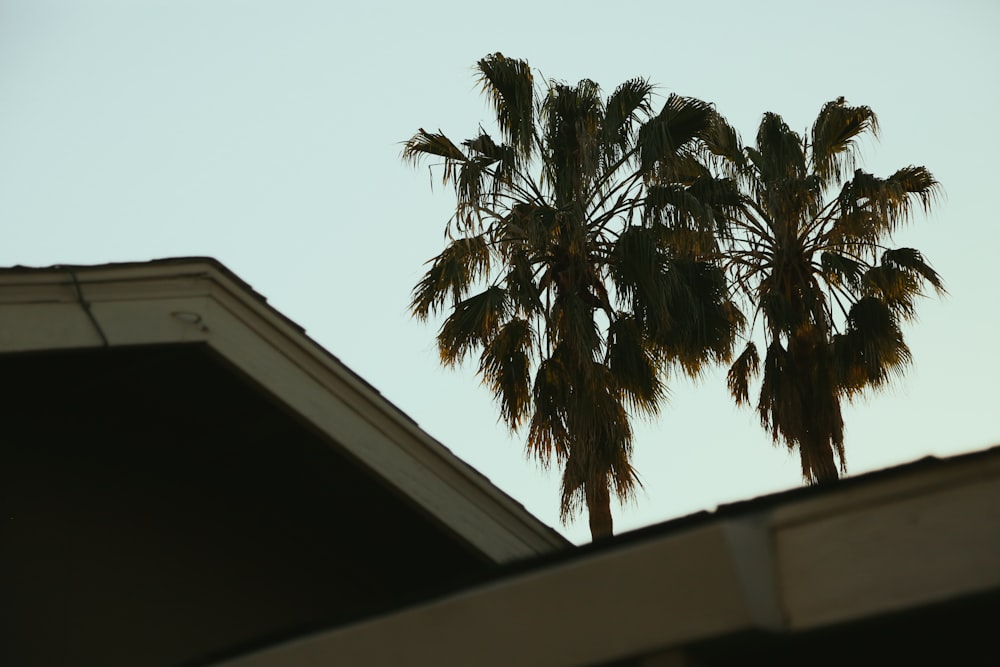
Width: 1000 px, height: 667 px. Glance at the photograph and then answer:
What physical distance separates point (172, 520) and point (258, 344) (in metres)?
1.25

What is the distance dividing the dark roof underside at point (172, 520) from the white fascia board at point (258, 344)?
0.12 metres

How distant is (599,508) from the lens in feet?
39.0

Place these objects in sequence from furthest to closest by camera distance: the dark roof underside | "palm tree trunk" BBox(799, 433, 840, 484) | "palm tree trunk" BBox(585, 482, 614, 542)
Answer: "palm tree trunk" BBox(799, 433, 840, 484) → "palm tree trunk" BBox(585, 482, 614, 542) → the dark roof underside

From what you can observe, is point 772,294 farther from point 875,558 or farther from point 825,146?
point 875,558

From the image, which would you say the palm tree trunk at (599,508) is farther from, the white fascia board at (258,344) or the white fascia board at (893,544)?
the white fascia board at (893,544)

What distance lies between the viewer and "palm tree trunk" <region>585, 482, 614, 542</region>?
1184 cm

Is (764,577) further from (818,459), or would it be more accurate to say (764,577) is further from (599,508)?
(818,459)

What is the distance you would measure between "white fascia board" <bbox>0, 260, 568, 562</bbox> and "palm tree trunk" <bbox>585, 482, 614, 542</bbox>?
6634 millimetres

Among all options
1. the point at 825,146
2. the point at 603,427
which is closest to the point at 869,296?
the point at 825,146

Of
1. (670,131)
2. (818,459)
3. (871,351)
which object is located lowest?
(818,459)

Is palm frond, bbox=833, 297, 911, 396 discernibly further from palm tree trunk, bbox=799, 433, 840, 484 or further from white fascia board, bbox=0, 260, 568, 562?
white fascia board, bbox=0, 260, 568, 562

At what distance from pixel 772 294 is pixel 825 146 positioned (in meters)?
2.37

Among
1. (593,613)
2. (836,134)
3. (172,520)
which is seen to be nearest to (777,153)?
(836,134)

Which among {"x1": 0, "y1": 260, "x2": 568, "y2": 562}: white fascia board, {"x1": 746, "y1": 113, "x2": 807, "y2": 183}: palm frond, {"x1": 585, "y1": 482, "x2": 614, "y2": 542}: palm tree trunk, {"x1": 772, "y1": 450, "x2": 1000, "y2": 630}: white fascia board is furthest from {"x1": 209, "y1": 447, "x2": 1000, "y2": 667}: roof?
{"x1": 746, "y1": 113, "x2": 807, "y2": 183}: palm frond
